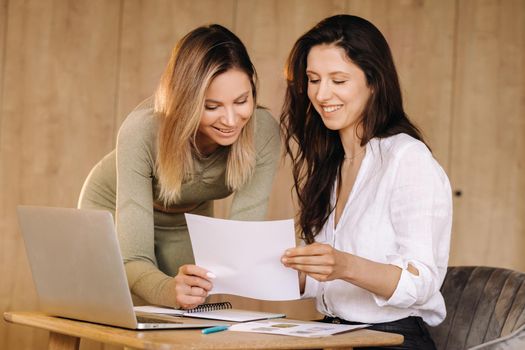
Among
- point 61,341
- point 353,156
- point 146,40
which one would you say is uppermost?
point 146,40

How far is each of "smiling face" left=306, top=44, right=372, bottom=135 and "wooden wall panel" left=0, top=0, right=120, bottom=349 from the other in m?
1.73

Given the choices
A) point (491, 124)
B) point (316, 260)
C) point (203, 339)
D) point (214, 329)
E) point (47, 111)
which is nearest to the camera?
point (203, 339)

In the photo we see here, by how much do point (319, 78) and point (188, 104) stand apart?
339mm

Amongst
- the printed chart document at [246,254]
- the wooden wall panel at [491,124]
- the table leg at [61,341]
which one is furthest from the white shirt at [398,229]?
the wooden wall panel at [491,124]

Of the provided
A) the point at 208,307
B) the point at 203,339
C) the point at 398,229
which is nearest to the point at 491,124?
the point at 398,229

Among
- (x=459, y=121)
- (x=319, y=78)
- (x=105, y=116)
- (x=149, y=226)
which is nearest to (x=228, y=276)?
(x=149, y=226)

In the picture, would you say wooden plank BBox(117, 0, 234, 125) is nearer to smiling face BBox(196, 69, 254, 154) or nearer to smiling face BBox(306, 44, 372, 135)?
smiling face BBox(196, 69, 254, 154)

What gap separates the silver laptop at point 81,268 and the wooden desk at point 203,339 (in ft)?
0.11

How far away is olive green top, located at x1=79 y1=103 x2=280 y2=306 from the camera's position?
2369mm

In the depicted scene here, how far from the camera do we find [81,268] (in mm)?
1912

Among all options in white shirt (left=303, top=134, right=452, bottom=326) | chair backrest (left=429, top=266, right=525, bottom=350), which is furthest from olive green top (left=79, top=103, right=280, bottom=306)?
chair backrest (left=429, top=266, right=525, bottom=350)

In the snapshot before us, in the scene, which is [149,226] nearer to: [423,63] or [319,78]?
[319,78]

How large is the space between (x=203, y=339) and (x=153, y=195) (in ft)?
3.17

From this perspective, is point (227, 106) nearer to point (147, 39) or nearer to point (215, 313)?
point (215, 313)
